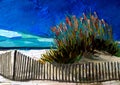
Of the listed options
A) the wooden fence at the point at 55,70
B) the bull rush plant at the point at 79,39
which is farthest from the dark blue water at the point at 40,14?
the wooden fence at the point at 55,70

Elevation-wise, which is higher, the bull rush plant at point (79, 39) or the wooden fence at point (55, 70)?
the bull rush plant at point (79, 39)

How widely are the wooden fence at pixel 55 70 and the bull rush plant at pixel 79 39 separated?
149mm

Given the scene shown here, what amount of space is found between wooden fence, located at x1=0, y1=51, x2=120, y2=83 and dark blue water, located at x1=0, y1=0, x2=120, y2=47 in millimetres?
241

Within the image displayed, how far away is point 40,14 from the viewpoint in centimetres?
632

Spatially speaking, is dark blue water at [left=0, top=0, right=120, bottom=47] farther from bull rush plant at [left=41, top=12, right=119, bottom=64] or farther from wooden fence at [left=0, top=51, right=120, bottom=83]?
wooden fence at [left=0, top=51, right=120, bottom=83]

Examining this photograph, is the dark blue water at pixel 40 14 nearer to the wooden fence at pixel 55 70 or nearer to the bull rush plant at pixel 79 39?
the bull rush plant at pixel 79 39

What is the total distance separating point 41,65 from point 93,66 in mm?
677

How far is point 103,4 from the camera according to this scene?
6230mm

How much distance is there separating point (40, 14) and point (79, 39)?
2.04 ft

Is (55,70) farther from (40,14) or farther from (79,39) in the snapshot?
(40,14)

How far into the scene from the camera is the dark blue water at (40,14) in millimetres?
6192

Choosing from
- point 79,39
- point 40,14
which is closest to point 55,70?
point 79,39

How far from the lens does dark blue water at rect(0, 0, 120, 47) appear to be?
6.19 m

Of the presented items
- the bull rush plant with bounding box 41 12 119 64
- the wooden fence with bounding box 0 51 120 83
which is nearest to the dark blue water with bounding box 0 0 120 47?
the bull rush plant with bounding box 41 12 119 64
